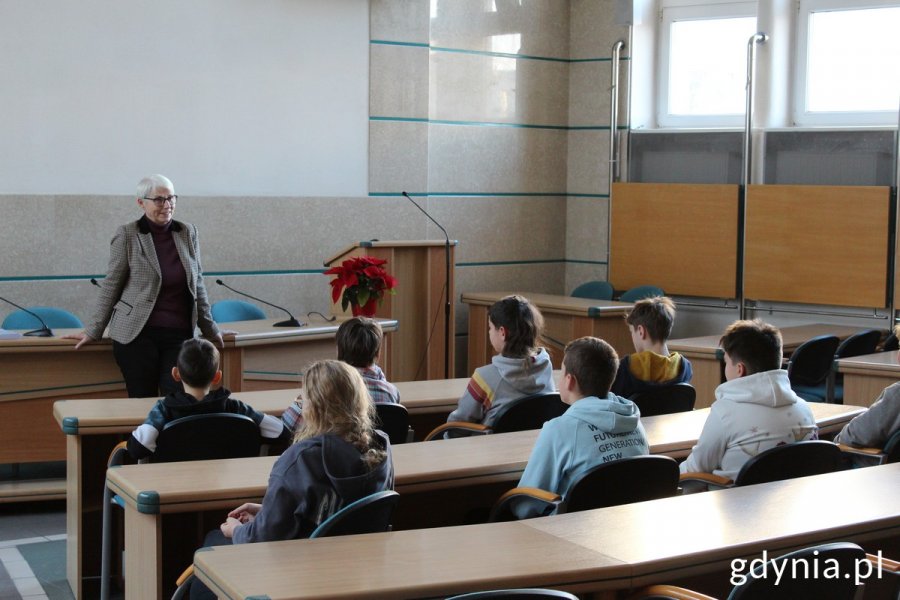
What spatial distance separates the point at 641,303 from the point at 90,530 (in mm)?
2402

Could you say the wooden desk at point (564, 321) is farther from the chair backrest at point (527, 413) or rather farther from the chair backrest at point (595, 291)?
the chair backrest at point (527, 413)

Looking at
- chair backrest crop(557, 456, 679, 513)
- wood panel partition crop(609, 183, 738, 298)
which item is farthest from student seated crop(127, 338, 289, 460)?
wood panel partition crop(609, 183, 738, 298)

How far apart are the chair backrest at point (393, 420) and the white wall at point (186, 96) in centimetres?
344

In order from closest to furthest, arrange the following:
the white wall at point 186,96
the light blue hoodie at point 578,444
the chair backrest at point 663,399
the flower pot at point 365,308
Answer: the light blue hoodie at point 578,444
the chair backrest at point 663,399
the flower pot at point 365,308
the white wall at point 186,96

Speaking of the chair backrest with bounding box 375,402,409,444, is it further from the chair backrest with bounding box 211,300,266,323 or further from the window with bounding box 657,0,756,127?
the window with bounding box 657,0,756,127

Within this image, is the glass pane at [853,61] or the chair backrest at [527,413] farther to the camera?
the glass pane at [853,61]

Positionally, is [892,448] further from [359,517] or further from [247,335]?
[247,335]

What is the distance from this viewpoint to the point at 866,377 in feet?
19.0

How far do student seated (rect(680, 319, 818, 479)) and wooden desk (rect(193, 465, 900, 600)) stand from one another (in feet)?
1.78

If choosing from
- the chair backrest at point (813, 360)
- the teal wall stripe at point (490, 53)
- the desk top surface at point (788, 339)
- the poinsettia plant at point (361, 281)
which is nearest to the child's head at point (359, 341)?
the poinsettia plant at point (361, 281)

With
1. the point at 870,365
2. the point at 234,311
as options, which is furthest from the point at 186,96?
the point at 870,365

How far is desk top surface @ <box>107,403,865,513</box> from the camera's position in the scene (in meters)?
3.08

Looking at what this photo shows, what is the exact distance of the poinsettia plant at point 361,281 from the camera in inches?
243

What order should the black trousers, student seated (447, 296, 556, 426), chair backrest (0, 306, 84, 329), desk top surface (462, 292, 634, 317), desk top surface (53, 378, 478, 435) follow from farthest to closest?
desk top surface (462, 292, 634, 317), chair backrest (0, 306, 84, 329), the black trousers, student seated (447, 296, 556, 426), desk top surface (53, 378, 478, 435)
